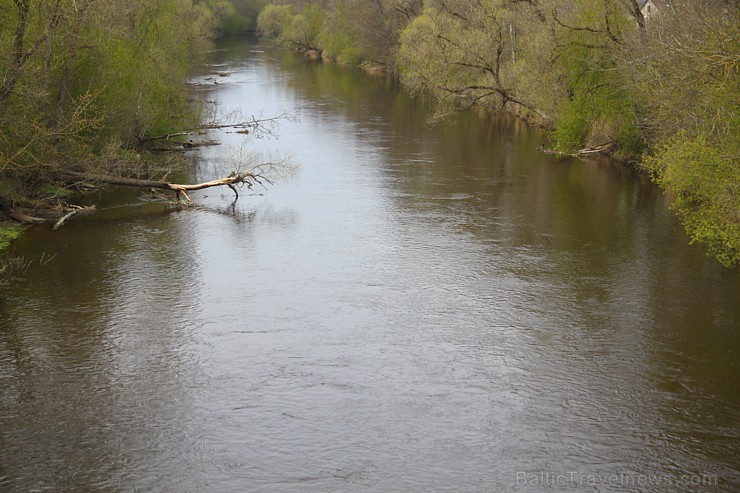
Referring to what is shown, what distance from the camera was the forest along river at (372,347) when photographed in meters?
11.7

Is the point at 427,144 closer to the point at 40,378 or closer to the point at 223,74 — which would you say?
the point at 40,378

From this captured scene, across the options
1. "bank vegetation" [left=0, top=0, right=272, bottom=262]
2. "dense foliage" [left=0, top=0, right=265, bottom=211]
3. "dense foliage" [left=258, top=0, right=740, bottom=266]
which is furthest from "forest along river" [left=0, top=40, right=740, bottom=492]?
"dense foliage" [left=258, top=0, right=740, bottom=266]

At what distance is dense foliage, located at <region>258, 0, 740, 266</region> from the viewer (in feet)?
59.4

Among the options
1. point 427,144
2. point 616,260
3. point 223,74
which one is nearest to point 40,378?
point 616,260

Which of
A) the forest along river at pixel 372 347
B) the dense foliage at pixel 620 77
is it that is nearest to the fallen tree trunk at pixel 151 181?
the forest along river at pixel 372 347

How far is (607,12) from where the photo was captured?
99.9 feet

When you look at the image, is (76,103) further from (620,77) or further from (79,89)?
(620,77)

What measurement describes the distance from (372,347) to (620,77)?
63.4 feet

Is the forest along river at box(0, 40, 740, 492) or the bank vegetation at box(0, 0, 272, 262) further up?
the bank vegetation at box(0, 0, 272, 262)

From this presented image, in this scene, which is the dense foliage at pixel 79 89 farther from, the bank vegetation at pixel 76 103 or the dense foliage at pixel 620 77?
the dense foliage at pixel 620 77

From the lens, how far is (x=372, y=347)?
15.3m

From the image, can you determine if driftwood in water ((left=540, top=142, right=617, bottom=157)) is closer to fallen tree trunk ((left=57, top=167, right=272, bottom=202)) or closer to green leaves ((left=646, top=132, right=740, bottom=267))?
green leaves ((left=646, top=132, right=740, bottom=267))

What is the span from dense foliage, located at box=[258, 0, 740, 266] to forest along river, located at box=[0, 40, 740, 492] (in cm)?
234

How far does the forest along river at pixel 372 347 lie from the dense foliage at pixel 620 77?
7.67 feet
